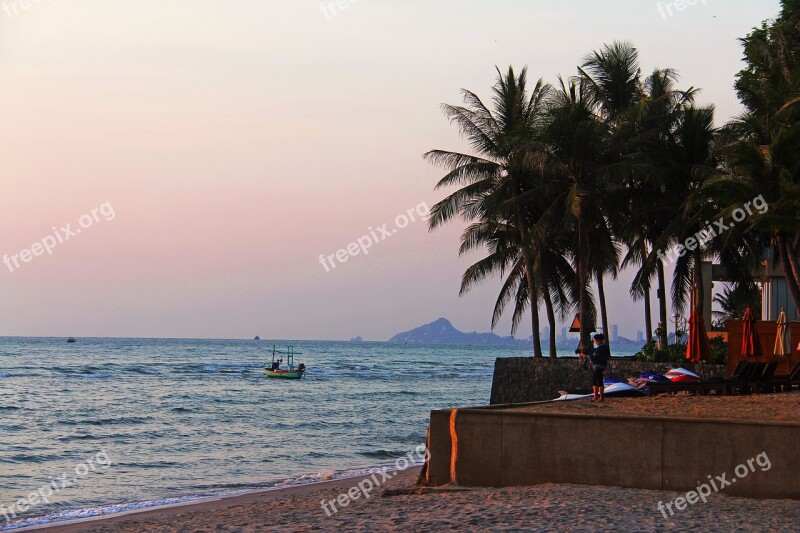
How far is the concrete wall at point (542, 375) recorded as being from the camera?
25.7 m

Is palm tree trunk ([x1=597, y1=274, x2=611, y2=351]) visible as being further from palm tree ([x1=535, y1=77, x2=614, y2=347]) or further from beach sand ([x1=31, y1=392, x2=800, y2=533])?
beach sand ([x1=31, y1=392, x2=800, y2=533])

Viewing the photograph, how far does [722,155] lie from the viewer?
27.6 metres

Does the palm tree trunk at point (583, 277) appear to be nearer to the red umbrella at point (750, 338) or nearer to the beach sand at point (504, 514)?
the red umbrella at point (750, 338)

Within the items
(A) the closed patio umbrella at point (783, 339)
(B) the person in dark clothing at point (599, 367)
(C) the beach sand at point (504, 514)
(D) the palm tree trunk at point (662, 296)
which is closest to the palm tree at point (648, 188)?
(D) the palm tree trunk at point (662, 296)

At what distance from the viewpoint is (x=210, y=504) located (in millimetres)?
15406

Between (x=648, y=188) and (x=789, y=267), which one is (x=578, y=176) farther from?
(x=789, y=267)

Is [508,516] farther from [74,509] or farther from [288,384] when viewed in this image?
[288,384]

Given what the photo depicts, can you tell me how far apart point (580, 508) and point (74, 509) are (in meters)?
9.92

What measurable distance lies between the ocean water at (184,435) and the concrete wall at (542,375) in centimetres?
319

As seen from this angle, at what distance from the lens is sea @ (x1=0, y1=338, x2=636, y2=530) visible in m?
18.1

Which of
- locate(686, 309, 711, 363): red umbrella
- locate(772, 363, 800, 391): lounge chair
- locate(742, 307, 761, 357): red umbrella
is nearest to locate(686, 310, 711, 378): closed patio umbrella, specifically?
locate(686, 309, 711, 363): red umbrella

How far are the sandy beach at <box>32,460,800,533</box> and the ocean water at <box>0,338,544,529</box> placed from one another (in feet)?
18.9

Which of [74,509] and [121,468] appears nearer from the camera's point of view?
[74,509]

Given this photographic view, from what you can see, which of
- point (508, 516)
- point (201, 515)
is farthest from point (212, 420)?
point (508, 516)
